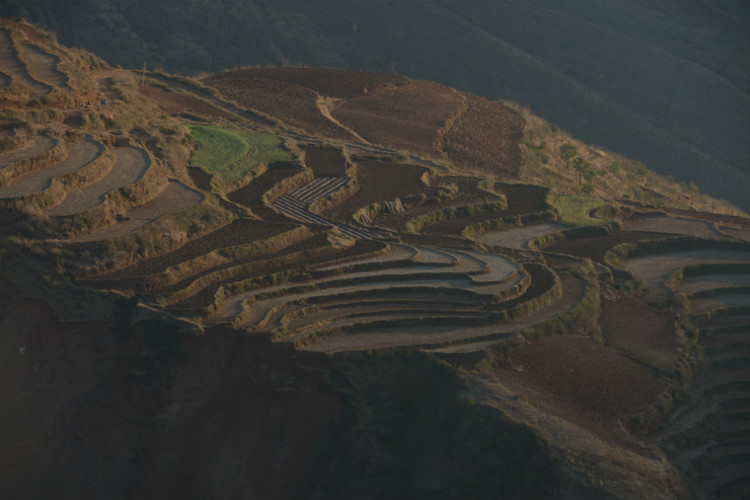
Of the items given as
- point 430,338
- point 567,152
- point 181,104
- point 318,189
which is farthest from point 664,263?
point 181,104

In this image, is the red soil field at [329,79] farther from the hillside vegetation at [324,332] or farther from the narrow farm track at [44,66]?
the hillside vegetation at [324,332]

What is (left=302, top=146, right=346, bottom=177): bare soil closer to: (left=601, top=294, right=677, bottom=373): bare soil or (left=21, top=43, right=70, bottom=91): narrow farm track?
(left=21, top=43, right=70, bottom=91): narrow farm track

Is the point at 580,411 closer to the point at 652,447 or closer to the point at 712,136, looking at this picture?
the point at 652,447

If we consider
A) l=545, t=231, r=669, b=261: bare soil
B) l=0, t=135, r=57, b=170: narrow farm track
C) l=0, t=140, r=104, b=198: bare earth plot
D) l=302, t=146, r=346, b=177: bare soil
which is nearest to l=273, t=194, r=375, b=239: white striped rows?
l=302, t=146, r=346, b=177: bare soil

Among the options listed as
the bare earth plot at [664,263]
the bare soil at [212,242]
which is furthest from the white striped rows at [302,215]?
the bare earth plot at [664,263]

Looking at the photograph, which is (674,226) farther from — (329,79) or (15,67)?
(15,67)

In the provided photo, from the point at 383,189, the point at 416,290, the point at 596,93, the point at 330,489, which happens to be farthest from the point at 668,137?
the point at 330,489
